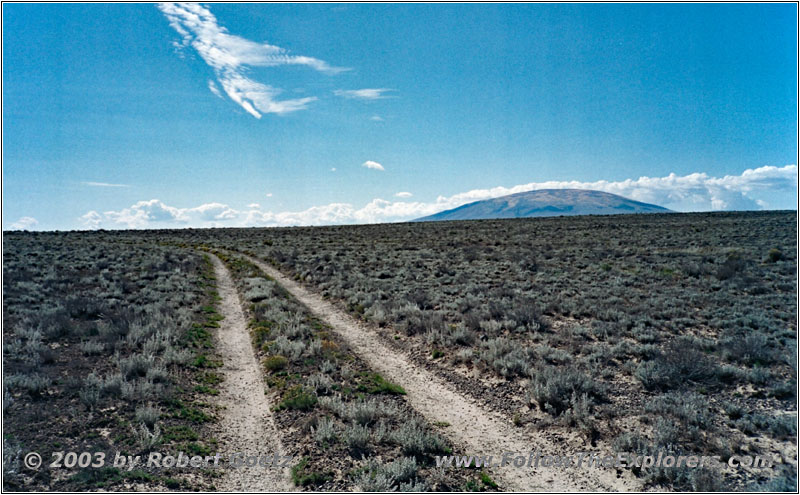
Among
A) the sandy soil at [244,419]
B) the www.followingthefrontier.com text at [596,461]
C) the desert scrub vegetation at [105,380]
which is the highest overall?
the desert scrub vegetation at [105,380]

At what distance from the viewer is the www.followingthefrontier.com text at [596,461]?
6.13 m

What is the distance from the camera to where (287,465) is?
20.7 ft

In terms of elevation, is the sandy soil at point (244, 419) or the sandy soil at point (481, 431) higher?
the sandy soil at point (244, 419)

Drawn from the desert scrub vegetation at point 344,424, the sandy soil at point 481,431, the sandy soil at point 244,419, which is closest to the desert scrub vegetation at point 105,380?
the sandy soil at point 244,419

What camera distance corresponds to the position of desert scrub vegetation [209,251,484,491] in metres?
5.93

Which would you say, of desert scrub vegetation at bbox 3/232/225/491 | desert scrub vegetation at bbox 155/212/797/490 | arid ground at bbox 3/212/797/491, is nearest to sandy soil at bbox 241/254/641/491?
arid ground at bbox 3/212/797/491

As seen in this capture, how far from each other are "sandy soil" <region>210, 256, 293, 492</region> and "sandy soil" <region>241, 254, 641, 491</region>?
2.99 metres

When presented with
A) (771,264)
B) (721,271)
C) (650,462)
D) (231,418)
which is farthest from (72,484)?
(771,264)

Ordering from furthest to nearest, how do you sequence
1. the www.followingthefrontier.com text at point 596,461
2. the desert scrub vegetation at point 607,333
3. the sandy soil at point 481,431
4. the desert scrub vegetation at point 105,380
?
the desert scrub vegetation at point 607,333
the www.followingthefrontier.com text at point 596,461
the sandy soil at point 481,431
the desert scrub vegetation at point 105,380

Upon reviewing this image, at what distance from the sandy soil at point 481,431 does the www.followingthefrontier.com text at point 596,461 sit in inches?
4.3

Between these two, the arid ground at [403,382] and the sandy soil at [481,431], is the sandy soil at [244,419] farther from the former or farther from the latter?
the sandy soil at [481,431]

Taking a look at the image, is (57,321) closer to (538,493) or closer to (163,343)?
(163,343)

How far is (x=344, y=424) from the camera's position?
292 inches

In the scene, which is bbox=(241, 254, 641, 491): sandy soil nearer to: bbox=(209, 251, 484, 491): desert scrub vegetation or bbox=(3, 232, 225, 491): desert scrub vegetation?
bbox=(209, 251, 484, 491): desert scrub vegetation
